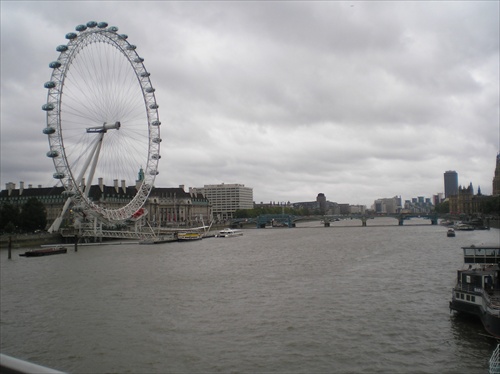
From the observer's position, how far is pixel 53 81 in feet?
149

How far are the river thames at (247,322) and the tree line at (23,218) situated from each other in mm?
39303

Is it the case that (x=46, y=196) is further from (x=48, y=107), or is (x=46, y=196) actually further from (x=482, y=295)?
(x=482, y=295)

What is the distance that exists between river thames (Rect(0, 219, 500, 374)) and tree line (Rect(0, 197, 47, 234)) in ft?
129

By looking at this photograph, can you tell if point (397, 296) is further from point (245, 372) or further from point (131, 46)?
point (131, 46)

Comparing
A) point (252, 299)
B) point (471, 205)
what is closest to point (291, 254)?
point (252, 299)

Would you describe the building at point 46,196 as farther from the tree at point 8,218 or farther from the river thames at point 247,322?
the river thames at point 247,322

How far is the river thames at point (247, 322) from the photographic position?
1258 centimetres

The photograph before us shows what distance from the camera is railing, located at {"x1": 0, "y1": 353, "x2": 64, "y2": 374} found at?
201 centimetres

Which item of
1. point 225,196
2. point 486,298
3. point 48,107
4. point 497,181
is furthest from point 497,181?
point 486,298

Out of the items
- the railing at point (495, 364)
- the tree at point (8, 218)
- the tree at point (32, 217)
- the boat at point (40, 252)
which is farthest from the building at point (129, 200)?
the railing at point (495, 364)

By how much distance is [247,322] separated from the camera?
16281 millimetres

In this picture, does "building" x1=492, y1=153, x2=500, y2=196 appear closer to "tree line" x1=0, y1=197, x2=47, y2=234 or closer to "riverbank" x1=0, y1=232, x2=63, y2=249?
"riverbank" x1=0, y1=232, x2=63, y2=249

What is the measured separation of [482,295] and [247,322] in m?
7.90

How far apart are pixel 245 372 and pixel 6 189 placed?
100 m
